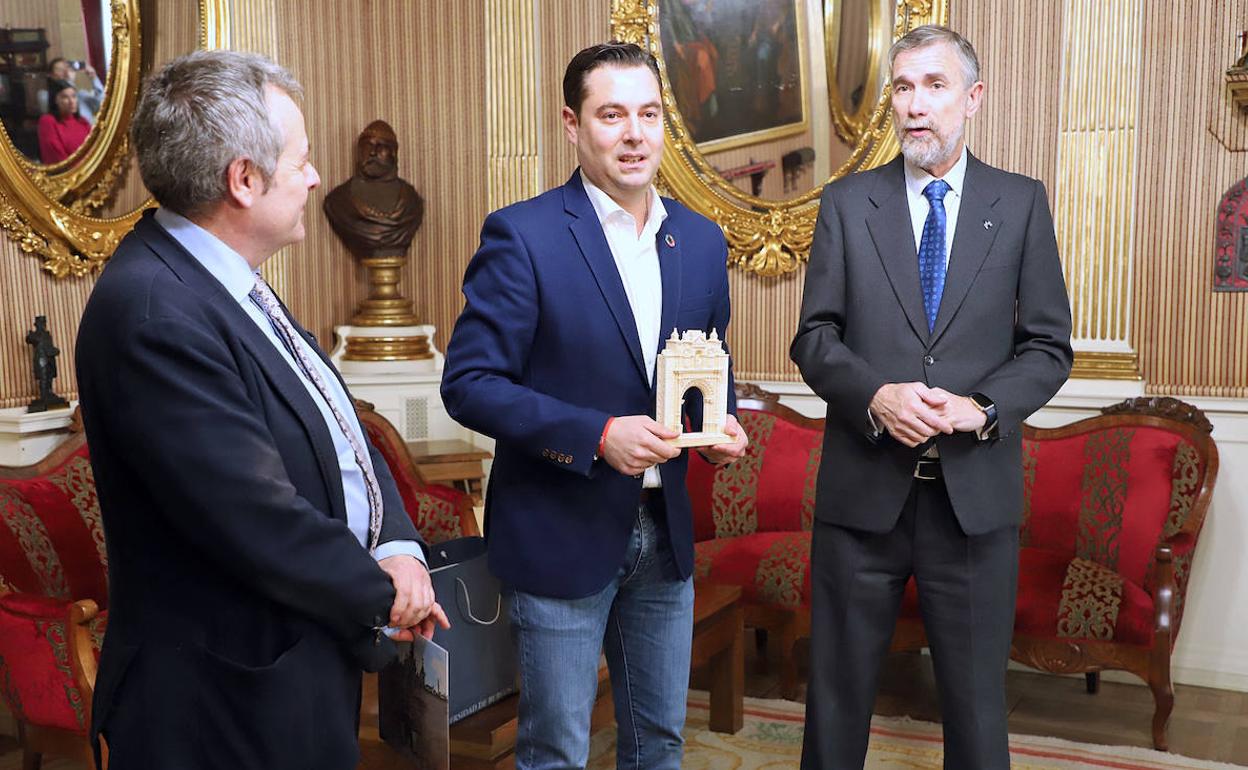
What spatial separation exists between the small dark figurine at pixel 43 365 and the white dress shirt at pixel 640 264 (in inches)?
117

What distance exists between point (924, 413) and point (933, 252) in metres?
0.43

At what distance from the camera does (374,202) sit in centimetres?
590

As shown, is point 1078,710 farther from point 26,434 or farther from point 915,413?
point 26,434

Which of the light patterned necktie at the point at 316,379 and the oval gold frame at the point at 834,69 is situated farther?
the oval gold frame at the point at 834,69

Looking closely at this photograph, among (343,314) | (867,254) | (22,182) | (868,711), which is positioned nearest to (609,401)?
(867,254)

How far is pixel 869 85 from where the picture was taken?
5215 mm

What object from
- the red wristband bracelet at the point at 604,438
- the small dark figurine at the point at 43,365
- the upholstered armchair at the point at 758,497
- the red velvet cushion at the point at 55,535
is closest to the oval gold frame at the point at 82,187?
the small dark figurine at the point at 43,365

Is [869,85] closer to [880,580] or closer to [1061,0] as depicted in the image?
[1061,0]

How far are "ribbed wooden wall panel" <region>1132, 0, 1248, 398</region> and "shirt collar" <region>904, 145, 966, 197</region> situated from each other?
2310 millimetres

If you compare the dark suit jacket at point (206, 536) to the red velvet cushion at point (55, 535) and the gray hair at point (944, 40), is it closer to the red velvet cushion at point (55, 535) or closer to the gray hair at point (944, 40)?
the gray hair at point (944, 40)

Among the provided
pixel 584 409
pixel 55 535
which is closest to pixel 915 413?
pixel 584 409

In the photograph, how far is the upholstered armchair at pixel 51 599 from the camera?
3.23 meters

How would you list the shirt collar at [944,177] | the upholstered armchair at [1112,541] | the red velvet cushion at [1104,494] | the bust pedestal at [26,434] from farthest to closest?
1. the red velvet cushion at [1104,494]
2. the bust pedestal at [26,434]
3. the upholstered armchair at [1112,541]
4. the shirt collar at [944,177]

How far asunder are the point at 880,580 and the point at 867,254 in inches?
30.3
